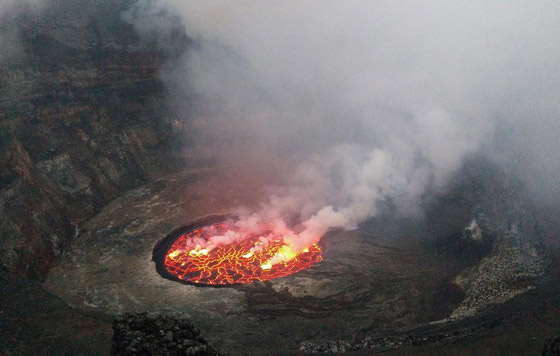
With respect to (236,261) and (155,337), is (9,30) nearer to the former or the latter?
(236,261)

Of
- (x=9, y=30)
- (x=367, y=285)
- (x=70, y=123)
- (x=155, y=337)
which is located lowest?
(x=367, y=285)

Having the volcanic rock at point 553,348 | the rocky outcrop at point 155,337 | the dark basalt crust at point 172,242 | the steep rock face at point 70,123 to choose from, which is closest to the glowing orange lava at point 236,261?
the dark basalt crust at point 172,242

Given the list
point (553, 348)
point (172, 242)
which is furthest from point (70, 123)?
point (553, 348)

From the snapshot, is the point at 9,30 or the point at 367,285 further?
the point at 9,30

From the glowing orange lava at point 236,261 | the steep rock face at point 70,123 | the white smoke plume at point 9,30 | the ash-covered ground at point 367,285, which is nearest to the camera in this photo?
the ash-covered ground at point 367,285

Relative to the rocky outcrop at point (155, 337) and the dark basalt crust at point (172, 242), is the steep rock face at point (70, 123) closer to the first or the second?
the dark basalt crust at point (172, 242)

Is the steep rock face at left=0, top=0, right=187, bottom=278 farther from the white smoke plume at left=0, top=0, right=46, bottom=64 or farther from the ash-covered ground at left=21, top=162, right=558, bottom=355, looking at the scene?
the ash-covered ground at left=21, top=162, right=558, bottom=355
